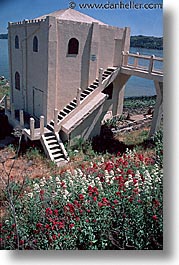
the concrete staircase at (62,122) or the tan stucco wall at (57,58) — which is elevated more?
the tan stucco wall at (57,58)

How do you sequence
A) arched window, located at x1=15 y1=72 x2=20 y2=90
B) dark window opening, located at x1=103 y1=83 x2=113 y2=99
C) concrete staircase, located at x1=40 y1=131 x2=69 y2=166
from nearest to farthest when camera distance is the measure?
concrete staircase, located at x1=40 y1=131 x2=69 y2=166 → arched window, located at x1=15 y1=72 x2=20 y2=90 → dark window opening, located at x1=103 y1=83 x2=113 y2=99

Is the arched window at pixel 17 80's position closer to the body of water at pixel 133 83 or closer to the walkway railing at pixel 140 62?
the body of water at pixel 133 83

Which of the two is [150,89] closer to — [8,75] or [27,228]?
[8,75]

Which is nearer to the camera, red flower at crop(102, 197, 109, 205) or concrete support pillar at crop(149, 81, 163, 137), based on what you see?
red flower at crop(102, 197, 109, 205)

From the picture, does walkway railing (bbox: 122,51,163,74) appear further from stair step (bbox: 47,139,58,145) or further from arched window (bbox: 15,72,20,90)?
arched window (bbox: 15,72,20,90)

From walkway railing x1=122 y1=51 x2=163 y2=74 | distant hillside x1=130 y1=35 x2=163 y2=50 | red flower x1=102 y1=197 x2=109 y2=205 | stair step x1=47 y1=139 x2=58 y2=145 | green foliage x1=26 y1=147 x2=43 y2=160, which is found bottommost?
green foliage x1=26 y1=147 x2=43 y2=160

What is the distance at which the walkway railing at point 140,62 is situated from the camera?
6.65 meters

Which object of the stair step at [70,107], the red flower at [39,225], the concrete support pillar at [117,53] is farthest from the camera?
the concrete support pillar at [117,53]

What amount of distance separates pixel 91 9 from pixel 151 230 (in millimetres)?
3309

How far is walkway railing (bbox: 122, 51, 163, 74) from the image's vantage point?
6648mm

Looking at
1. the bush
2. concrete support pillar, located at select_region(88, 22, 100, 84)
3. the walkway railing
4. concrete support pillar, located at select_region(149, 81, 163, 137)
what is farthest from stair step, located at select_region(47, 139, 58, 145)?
the bush

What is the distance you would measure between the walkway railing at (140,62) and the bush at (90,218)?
3.61 meters

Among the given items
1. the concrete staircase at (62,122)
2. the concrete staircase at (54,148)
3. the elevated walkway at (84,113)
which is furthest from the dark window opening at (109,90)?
the concrete staircase at (54,148)

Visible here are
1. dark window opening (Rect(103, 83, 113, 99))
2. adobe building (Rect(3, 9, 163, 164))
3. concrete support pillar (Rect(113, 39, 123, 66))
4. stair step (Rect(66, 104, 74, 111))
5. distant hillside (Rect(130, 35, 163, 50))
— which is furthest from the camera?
dark window opening (Rect(103, 83, 113, 99))
